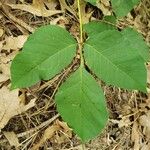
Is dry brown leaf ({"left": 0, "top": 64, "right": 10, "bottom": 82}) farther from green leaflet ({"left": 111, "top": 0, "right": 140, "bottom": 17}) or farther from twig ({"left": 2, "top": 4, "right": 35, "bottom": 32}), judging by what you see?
green leaflet ({"left": 111, "top": 0, "right": 140, "bottom": 17})

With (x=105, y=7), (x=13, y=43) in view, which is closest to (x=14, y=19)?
(x=13, y=43)

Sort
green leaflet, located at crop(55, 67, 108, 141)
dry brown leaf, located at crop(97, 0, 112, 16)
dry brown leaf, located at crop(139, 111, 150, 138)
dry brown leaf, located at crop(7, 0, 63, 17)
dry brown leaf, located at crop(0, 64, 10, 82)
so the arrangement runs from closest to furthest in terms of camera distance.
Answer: green leaflet, located at crop(55, 67, 108, 141)
dry brown leaf, located at crop(0, 64, 10, 82)
dry brown leaf, located at crop(7, 0, 63, 17)
dry brown leaf, located at crop(139, 111, 150, 138)
dry brown leaf, located at crop(97, 0, 112, 16)

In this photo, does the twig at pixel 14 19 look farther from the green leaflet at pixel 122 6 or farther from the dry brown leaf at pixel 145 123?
the dry brown leaf at pixel 145 123

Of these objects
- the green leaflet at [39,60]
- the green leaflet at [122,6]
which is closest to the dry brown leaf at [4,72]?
the green leaflet at [39,60]

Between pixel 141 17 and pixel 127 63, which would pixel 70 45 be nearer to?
pixel 127 63

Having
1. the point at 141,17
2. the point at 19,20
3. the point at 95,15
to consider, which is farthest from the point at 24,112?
the point at 141,17

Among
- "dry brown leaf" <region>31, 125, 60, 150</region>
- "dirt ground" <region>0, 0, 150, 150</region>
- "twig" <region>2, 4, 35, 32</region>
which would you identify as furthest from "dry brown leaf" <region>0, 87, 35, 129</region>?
"twig" <region>2, 4, 35, 32</region>

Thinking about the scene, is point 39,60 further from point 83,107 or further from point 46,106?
point 46,106
